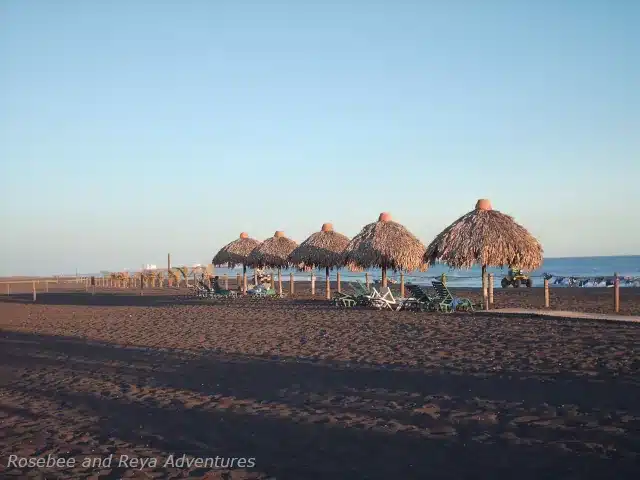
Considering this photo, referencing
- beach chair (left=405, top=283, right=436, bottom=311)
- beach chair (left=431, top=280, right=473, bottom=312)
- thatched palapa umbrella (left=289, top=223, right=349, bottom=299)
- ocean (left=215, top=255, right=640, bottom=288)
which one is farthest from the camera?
ocean (left=215, top=255, right=640, bottom=288)

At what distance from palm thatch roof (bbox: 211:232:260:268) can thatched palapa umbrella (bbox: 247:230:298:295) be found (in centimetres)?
93

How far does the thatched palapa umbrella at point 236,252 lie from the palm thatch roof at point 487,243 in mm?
12589

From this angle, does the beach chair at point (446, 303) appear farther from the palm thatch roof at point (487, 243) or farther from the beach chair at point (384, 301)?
the beach chair at point (384, 301)

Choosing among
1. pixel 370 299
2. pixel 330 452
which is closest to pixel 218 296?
pixel 370 299

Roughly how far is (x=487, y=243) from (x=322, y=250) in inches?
323

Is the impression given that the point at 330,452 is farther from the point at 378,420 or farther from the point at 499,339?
the point at 499,339

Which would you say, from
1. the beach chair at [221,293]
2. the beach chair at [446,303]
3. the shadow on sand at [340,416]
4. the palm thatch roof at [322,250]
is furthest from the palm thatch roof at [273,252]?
the shadow on sand at [340,416]

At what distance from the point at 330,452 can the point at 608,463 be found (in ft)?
6.48

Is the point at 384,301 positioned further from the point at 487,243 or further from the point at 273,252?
the point at 273,252

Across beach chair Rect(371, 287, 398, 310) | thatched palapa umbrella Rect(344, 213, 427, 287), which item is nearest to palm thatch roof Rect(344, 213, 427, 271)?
thatched palapa umbrella Rect(344, 213, 427, 287)

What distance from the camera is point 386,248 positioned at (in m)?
19.3

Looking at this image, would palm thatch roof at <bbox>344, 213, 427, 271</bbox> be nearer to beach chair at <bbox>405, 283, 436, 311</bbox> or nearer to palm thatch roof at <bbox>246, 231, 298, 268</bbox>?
beach chair at <bbox>405, 283, 436, 311</bbox>

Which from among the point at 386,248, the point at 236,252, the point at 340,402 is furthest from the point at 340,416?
the point at 236,252

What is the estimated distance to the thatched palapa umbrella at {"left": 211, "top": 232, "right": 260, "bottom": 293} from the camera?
1083 inches
